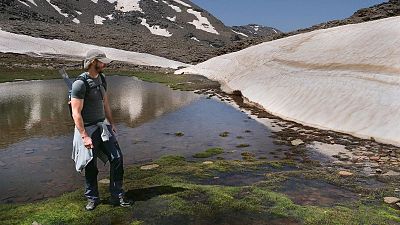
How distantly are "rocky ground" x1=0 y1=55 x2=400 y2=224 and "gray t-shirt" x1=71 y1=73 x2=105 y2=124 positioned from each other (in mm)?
2189

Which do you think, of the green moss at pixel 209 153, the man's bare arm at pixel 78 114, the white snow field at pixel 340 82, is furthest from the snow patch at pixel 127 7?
the man's bare arm at pixel 78 114

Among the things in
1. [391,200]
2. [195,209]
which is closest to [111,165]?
[195,209]

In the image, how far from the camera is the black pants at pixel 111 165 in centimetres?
849

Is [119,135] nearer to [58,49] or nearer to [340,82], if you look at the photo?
[340,82]

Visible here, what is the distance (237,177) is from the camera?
11.9 metres

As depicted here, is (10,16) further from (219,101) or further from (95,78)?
(95,78)

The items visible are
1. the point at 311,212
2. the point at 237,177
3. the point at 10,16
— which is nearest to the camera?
the point at 311,212

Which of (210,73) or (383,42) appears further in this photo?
(210,73)

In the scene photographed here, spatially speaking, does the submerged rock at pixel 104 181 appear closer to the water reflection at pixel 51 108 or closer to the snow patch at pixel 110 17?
the water reflection at pixel 51 108

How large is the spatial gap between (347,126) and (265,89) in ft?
40.7

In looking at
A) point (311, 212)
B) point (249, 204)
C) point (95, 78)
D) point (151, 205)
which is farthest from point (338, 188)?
point (95, 78)

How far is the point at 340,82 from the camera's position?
2397cm

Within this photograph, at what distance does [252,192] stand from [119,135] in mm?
10224

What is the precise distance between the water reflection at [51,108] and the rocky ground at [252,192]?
28.7ft
